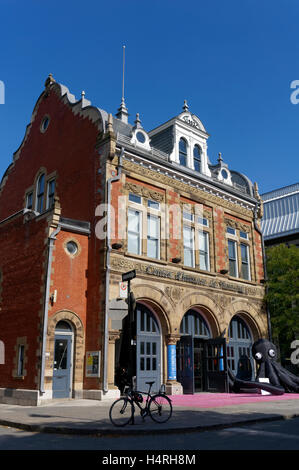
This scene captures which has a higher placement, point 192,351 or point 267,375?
point 192,351

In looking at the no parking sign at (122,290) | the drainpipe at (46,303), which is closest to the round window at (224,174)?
the no parking sign at (122,290)

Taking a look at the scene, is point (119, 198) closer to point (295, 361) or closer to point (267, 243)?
point (295, 361)

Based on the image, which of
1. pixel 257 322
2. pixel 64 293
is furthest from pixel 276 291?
pixel 64 293

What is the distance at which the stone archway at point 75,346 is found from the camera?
17.6m

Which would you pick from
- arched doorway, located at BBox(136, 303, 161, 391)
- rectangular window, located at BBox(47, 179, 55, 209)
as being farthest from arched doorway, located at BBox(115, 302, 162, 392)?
rectangular window, located at BBox(47, 179, 55, 209)

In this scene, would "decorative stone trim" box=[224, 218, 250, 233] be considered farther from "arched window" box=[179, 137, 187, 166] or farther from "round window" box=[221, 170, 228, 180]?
"arched window" box=[179, 137, 187, 166]

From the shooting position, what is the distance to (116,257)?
19.6m

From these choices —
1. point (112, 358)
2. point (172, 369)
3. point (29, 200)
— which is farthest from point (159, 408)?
point (29, 200)

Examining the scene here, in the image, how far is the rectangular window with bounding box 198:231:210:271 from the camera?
2444 cm

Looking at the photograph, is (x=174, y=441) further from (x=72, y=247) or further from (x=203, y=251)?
(x=203, y=251)

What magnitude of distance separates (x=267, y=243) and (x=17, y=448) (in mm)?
35802

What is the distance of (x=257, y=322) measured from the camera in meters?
26.4

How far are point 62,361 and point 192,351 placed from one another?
21.1 ft

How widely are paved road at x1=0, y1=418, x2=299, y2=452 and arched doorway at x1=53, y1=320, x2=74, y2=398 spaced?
794cm
